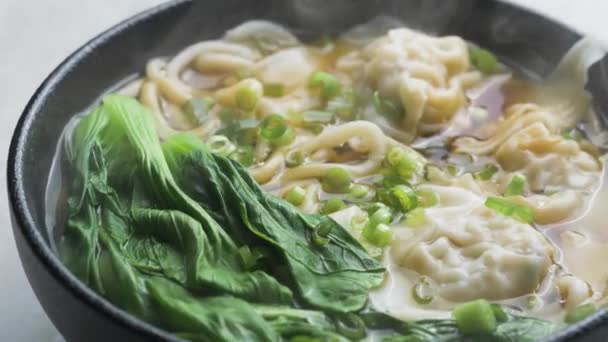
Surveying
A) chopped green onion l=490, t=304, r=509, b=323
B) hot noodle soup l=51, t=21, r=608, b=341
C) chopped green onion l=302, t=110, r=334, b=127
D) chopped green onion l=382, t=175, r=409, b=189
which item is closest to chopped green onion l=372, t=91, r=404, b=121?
hot noodle soup l=51, t=21, r=608, b=341

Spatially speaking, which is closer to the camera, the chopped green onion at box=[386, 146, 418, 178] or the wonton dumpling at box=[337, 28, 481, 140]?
the chopped green onion at box=[386, 146, 418, 178]

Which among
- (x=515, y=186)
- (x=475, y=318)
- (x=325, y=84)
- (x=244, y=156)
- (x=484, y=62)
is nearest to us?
(x=475, y=318)

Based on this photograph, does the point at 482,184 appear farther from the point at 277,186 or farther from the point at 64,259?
the point at 64,259

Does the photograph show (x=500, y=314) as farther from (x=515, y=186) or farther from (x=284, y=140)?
(x=284, y=140)

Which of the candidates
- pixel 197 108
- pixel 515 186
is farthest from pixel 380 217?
pixel 197 108

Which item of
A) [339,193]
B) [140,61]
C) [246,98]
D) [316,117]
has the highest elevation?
[140,61]

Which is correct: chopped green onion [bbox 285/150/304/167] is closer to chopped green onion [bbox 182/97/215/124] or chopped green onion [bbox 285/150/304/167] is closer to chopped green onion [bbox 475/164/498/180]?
chopped green onion [bbox 182/97/215/124]

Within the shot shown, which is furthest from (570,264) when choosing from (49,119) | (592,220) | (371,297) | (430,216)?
(49,119)
